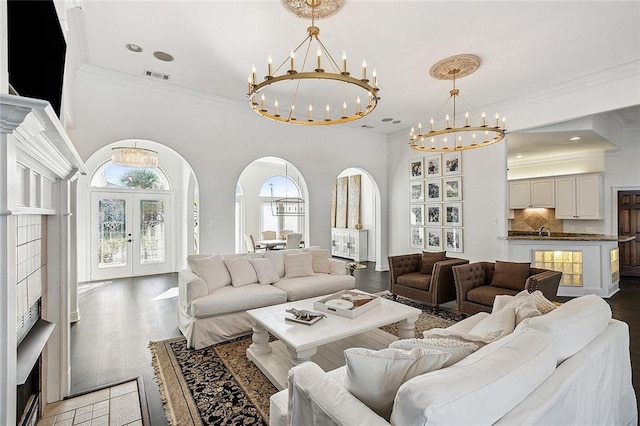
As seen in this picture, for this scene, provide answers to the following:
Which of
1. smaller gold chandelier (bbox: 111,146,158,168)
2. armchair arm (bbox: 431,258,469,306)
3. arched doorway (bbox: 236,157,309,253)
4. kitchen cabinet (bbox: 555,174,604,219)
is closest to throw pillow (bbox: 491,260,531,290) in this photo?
armchair arm (bbox: 431,258,469,306)

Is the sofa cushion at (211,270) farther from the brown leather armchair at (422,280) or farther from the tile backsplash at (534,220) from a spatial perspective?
the tile backsplash at (534,220)

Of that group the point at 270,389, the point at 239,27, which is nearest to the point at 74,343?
the point at 270,389

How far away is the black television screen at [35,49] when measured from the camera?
→ 1459 mm

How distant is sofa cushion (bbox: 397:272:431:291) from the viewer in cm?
456

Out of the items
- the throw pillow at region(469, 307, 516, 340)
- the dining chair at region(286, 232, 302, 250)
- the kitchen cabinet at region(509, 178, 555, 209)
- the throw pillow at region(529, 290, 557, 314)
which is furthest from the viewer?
the dining chair at region(286, 232, 302, 250)

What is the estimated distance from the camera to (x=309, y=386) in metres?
1.34

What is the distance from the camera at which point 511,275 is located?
397cm

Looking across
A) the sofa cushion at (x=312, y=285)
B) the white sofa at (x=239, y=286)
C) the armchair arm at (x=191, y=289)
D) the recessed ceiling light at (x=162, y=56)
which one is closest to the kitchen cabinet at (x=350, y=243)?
the white sofa at (x=239, y=286)

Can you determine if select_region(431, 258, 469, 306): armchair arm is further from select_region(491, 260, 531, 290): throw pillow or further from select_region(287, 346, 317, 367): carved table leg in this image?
select_region(287, 346, 317, 367): carved table leg

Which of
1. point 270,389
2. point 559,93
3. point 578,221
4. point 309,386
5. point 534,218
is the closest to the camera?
point 309,386

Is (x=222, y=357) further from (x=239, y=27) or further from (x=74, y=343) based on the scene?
(x=239, y=27)

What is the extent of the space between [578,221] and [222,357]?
8312mm

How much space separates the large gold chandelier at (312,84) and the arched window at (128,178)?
3.64m

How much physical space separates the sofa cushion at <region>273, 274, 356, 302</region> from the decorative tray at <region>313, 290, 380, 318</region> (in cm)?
72
